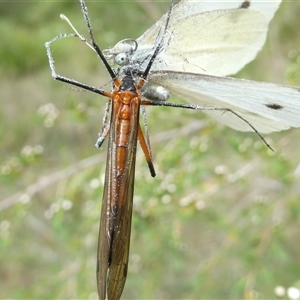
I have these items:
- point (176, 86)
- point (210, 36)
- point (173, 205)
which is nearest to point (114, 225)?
point (176, 86)

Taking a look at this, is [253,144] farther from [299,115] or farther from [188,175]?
[299,115]

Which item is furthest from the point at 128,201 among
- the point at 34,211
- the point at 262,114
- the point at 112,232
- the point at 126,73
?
the point at 34,211

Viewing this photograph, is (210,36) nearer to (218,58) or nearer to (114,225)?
(218,58)

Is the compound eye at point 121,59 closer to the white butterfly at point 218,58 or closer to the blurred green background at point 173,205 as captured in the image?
the white butterfly at point 218,58

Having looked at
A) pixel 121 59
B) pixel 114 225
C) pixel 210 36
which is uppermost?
pixel 210 36

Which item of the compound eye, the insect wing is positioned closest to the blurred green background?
the compound eye

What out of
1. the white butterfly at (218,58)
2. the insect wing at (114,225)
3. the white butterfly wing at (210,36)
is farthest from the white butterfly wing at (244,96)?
the insect wing at (114,225)

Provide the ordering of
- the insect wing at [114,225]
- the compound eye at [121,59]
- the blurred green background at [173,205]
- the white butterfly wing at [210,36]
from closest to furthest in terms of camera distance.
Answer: the insect wing at [114,225] → the compound eye at [121,59] → the white butterfly wing at [210,36] → the blurred green background at [173,205]
